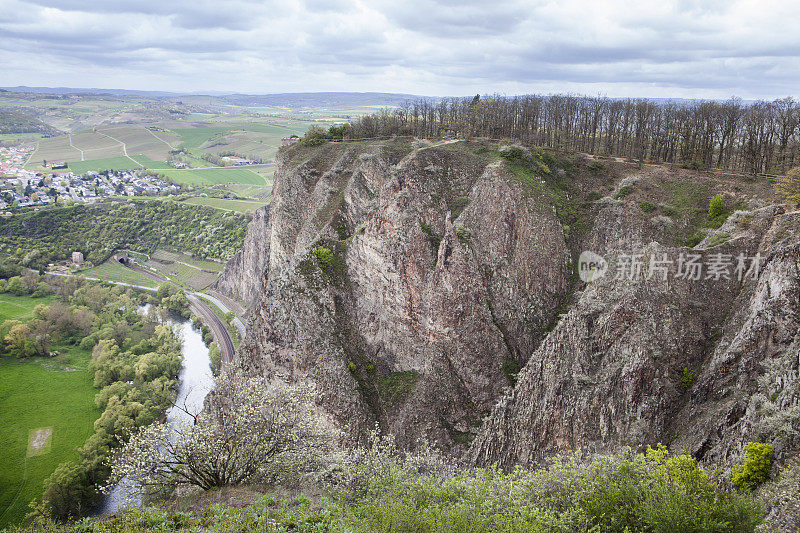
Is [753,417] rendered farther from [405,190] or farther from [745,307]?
[405,190]

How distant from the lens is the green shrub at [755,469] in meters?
24.6

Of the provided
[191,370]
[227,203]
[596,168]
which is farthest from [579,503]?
[227,203]

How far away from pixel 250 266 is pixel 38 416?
5312cm

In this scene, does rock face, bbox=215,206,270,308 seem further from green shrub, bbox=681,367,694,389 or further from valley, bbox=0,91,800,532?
green shrub, bbox=681,367,694,389

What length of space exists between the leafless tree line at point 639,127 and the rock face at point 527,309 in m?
12.6

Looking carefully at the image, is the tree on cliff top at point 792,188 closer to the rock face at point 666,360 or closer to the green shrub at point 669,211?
the rock face at point 666,360

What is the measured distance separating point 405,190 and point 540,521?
45964mm

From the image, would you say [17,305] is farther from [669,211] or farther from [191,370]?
[669,211]

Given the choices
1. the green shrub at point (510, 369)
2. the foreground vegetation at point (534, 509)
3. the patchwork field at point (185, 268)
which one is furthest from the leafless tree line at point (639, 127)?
the patchwork field at point (185, 268)

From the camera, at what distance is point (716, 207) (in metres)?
51.4

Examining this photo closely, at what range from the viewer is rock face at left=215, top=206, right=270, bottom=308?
A: 10299cm

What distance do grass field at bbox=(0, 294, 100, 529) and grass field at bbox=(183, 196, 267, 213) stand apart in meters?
88.5

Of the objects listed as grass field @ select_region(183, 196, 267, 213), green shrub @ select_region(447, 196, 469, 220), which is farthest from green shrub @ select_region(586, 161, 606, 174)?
grass field @ select_region(183, 196, 267, 213)

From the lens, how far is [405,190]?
59.7 meters
